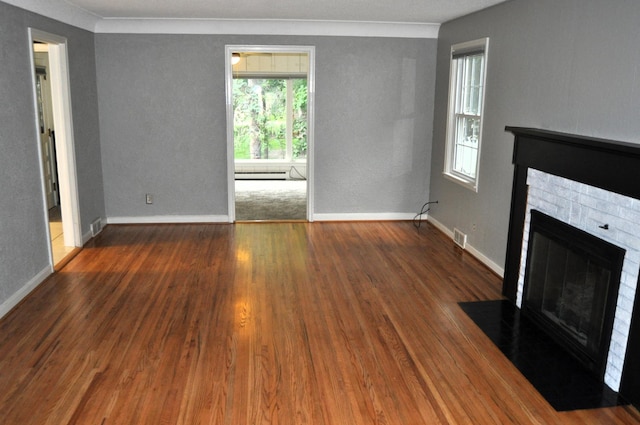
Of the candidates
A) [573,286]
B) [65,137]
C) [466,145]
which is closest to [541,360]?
[573,286]

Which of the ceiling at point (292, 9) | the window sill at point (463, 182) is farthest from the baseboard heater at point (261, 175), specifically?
the window sill at point (463, 182)

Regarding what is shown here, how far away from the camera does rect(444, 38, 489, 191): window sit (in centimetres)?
530

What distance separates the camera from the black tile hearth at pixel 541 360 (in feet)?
9.56

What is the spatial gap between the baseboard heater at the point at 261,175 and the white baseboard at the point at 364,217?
353cm

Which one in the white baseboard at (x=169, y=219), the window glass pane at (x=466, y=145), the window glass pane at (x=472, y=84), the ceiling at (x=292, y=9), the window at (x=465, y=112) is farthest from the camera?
the white baseboard at (x=169, y=219)

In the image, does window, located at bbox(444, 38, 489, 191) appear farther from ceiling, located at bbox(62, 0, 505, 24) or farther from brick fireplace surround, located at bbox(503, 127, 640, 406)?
brick fireplace surround, located at bbox(503, 127, 640, 406)

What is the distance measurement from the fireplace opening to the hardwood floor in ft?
1.47

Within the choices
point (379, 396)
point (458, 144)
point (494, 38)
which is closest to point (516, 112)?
point (494, 38)

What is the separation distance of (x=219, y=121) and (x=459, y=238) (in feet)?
10.4

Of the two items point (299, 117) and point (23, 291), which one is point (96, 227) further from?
point (299, 117)

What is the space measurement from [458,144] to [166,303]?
12.0 ft

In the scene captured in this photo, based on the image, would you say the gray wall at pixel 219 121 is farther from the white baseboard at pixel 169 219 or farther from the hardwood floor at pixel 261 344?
the hardwood floor at pixel 261 344

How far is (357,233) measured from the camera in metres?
6.34

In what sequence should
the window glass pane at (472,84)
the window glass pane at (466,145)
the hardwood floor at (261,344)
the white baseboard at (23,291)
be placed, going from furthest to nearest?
the window glass pane at (466,145) → the window glass pane at (472,84) → the white baseboard at (23,291) → the hardwood floor at (261,344)
